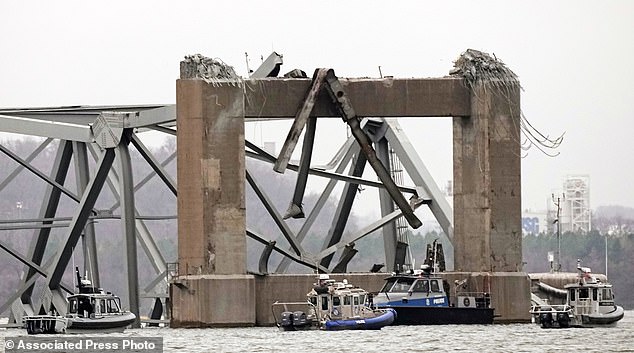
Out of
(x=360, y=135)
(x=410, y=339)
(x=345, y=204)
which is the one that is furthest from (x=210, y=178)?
(x=345, y=204)

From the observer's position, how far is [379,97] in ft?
327

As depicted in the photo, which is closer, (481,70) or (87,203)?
(481,70)

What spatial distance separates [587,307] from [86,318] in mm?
20289

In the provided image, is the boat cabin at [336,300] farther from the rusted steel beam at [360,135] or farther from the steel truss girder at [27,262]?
the steel truss girder at [27,262]

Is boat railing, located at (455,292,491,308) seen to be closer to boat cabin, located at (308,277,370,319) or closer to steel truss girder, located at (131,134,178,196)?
boat cabin, located at (308,277,370,319)

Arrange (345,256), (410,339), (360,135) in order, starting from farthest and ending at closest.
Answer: (345,256) < (360,135) < (410,339)

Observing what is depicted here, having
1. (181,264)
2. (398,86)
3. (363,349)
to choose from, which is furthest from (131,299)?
(363,349)

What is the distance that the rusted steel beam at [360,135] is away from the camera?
9900cm

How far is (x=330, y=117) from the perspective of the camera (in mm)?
100438

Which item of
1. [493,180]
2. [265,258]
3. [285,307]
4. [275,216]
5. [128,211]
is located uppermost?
[493,180]

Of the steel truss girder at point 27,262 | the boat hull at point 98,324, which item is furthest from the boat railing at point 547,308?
the steel truss girder at point 27,262

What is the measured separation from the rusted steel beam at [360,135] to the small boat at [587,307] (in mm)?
6753

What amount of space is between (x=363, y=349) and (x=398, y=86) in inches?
832

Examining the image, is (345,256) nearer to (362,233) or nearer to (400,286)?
(362,233)
